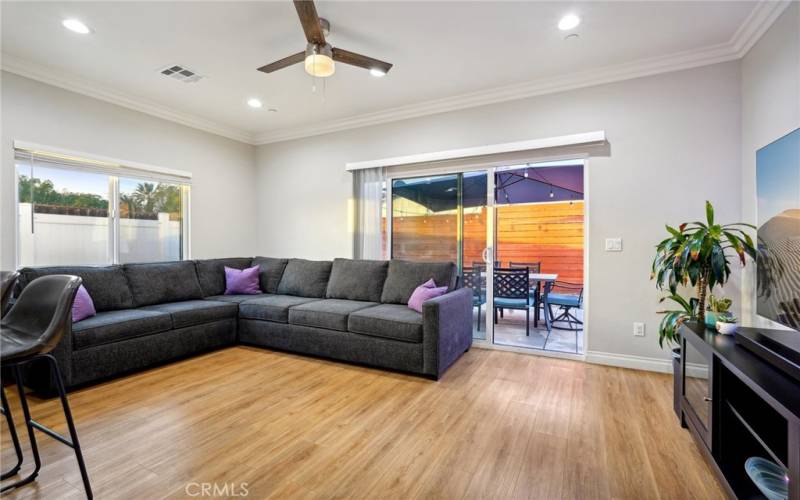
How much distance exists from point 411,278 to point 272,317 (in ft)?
4.95

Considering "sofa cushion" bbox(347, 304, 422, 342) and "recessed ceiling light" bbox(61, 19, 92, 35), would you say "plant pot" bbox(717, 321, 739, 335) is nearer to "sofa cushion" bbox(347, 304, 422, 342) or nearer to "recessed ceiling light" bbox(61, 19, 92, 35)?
"sofa cushion" bbox(347, 304, 422, 342)

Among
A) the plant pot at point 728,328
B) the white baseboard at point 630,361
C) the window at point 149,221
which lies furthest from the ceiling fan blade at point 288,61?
the white baseboard at point 630,361

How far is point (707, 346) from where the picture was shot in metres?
1.86

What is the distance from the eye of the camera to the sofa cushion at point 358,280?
154 inches

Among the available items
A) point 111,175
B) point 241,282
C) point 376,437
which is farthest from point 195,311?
point 376,437

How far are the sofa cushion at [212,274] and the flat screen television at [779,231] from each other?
496 centimetres

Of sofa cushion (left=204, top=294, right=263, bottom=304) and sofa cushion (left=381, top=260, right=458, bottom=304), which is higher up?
sofa cushion (left=381, top=260, right=458, bottom=304)

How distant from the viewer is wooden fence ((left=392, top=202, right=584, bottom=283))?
4.34 metres

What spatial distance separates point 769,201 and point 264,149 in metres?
5.48

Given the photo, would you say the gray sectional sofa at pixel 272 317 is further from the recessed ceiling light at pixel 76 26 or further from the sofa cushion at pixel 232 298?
the recessed ceiling light at pixel 76 26

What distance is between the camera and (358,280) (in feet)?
13.1

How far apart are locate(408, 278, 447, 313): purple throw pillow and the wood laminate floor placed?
672mm

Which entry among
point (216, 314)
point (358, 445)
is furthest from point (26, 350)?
point (216, 314)

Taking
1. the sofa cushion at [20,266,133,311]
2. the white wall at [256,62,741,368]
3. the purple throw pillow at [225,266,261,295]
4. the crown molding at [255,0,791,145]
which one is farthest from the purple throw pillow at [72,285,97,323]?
the white wall at [256,62,741,368]
